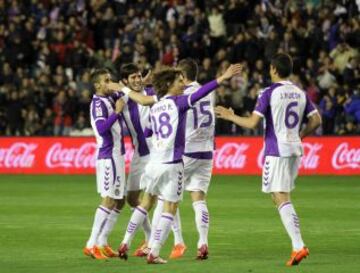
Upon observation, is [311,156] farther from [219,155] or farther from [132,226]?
[132,226]

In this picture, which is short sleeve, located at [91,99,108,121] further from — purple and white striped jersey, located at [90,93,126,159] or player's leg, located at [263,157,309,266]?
player's leg, located at [263,157,309,266]

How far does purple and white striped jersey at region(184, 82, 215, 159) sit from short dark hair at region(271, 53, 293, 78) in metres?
1.23

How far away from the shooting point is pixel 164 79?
11.7 metres

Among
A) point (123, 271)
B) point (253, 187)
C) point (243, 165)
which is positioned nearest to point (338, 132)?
point (243, 165)

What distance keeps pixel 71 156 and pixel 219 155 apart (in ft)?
12.3

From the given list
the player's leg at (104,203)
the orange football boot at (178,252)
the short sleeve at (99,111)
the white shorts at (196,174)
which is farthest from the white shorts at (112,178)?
the orange football boot at (178,252)

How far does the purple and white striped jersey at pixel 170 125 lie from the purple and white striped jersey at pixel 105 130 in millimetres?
944

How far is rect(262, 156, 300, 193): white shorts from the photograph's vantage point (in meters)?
11.8

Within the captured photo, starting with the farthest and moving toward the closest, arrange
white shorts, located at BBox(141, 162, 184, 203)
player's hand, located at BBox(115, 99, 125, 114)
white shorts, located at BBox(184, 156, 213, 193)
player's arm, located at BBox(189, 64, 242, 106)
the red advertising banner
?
the red advertising banner, white shorts, located at BBox(184, 156, 213, 193), player's hand, located at BBox(115, 99, 125, 114), white shorts, located at BBox(141, 162, 184, 203), player's arm, located at BBox(189, 64, 242, 106)

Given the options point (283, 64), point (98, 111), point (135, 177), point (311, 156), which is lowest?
point (311, 156)

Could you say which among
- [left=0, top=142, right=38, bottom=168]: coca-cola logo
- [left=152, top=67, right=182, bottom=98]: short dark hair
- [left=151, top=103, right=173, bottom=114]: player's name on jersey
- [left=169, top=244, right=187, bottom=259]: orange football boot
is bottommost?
[left=0, top=142, right=38, bottom=168]: coca-cola logo

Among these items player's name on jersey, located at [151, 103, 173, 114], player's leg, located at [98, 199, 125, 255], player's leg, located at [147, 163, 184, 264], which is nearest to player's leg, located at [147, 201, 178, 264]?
player's leg, located at [147, 163, 184, 264]

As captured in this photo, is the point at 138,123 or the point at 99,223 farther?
the point at 138,123

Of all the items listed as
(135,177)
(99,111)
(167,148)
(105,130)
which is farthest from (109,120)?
(167,148)
